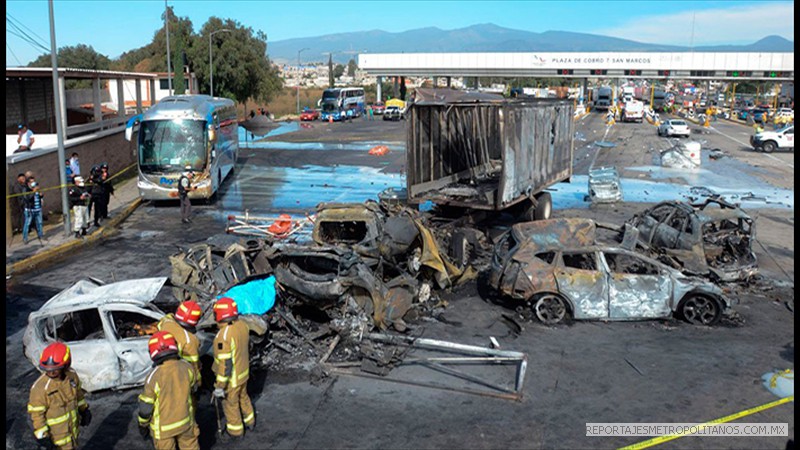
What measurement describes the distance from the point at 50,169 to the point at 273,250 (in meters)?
11.9

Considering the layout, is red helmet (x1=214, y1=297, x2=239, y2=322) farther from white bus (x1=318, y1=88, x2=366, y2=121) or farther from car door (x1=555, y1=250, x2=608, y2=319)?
white bus (x1=318, y1=88, x2=366, y2=121)

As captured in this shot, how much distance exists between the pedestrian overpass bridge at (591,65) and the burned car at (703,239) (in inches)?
2349

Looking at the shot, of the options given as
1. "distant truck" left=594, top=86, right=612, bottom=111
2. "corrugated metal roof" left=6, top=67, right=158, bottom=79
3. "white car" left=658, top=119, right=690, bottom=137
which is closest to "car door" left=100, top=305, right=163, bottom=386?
"corrugated metal roof" left=6, top=67, right=158, bottom=79

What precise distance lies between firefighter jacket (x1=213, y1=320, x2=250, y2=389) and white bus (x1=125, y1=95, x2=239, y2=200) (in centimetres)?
1463

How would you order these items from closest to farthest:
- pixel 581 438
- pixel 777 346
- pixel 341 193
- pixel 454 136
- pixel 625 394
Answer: pixel 581 438 → pixel 625 394 → pixel 777 346 → pixel 454 136 → pixel 341 193

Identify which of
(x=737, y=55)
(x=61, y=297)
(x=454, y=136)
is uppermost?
(x=737, y=55)

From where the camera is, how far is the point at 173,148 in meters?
20.9

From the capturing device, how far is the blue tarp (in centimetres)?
923

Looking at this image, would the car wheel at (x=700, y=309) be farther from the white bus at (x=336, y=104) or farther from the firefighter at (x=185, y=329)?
the white bus at (x=336, y=104)

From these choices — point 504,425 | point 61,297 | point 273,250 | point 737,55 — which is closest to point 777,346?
point 504,425

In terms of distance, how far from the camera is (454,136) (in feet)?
61.5

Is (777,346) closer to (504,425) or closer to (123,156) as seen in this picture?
(504,425)

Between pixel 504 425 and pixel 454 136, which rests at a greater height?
pixel 454 136

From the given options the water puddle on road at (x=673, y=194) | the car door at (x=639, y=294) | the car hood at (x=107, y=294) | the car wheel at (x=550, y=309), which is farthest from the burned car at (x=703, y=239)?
the car hood at (x=107, y=294)
